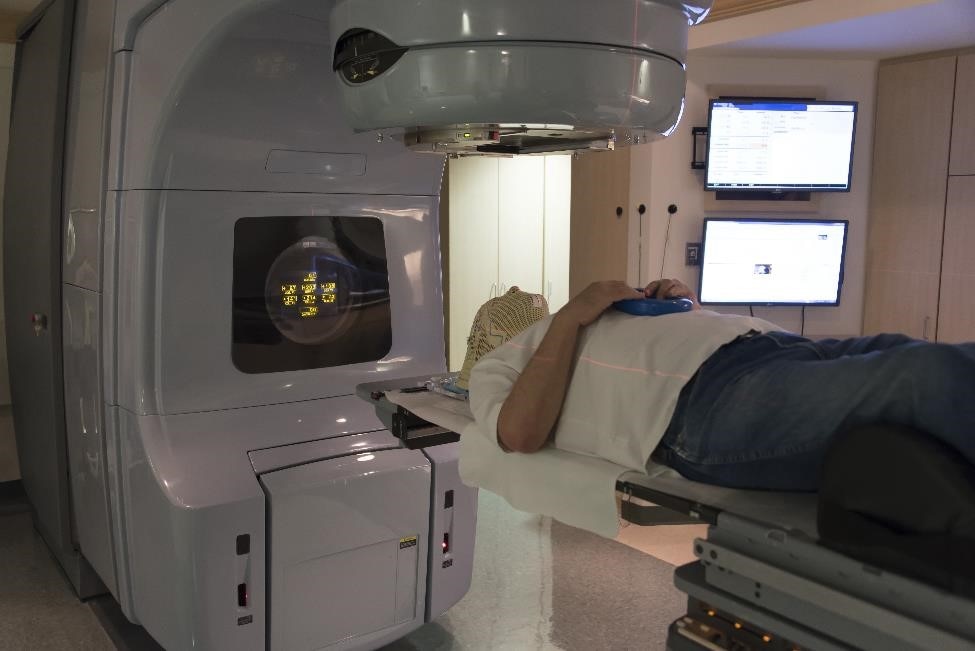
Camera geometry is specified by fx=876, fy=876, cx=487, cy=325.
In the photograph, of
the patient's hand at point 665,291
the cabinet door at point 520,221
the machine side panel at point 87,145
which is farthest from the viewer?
the cabinet door at point 520,221

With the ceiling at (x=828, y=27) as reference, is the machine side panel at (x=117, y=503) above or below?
below

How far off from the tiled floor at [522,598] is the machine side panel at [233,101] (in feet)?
4.49

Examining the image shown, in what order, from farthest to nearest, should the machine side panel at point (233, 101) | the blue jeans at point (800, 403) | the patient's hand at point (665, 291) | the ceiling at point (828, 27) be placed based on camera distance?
the ceiling at point (828, 27) → the machine side panel at point (233, 101) → the patient's hand at point (665, 291) → the blue jeans at point (800, 403)

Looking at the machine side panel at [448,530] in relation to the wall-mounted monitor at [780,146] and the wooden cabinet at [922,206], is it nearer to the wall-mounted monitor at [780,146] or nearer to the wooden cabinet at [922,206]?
the wall-mounted monitor at [780,146]

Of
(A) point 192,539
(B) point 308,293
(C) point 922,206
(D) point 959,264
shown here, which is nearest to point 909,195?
(C) point 922,206

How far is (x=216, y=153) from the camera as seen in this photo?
1.99m

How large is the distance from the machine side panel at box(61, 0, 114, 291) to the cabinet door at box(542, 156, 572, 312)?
3.11 m

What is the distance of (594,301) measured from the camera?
154cm

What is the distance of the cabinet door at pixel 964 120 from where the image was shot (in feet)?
11.9

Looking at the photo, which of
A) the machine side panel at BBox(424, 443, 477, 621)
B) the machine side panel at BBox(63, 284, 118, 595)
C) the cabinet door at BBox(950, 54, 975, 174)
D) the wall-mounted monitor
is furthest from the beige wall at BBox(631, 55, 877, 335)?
the machine side panel at BBox(63, 284, 118, 595)

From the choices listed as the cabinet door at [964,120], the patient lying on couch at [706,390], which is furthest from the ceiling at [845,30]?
the patient lying on couch at [706,390]

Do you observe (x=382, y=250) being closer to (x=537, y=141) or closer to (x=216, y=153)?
(x=216, y=153)

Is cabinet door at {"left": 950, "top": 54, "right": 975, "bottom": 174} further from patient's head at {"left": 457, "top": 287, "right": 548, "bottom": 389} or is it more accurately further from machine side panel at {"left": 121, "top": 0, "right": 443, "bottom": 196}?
machine side panel at {"left": 121, "top": 0, "right": 443, "bottom": 196}

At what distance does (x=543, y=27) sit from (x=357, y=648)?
169 centimetres
